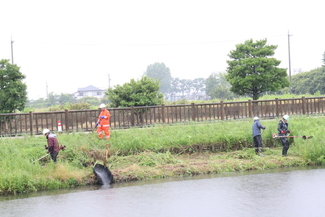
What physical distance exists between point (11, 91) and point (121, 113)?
21.9 feet

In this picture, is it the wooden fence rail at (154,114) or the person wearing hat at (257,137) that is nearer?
the person wearing hat at (257,137)

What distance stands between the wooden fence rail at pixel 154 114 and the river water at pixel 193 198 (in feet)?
21.7

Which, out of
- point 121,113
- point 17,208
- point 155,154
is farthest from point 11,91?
point 17,208

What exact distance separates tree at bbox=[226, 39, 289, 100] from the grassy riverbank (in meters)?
11.8

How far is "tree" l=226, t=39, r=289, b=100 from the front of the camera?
32.3m

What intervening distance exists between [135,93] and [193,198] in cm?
1653

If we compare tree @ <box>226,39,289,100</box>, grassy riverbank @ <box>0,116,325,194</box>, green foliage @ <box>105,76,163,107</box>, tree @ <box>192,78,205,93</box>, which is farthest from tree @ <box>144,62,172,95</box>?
grassy riverbank @ <box>0,116,325,194</box>

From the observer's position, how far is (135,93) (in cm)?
2852

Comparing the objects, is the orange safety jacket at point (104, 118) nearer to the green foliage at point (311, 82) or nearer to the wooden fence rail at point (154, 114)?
the wooden fence rail at point (154, 114)

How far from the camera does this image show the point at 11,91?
961 inches

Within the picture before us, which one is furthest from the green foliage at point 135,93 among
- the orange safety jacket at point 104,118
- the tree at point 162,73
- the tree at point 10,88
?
the tree at point 162,73

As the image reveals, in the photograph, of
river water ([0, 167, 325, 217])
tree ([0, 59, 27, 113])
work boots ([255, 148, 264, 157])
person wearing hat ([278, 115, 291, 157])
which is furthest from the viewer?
tree ([0, 59, 27, 113])

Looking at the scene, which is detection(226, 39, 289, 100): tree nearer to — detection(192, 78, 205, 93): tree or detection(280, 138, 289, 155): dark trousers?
detection(280, 138, 289, 155): dark trousers

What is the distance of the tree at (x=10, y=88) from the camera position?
24594 mm
